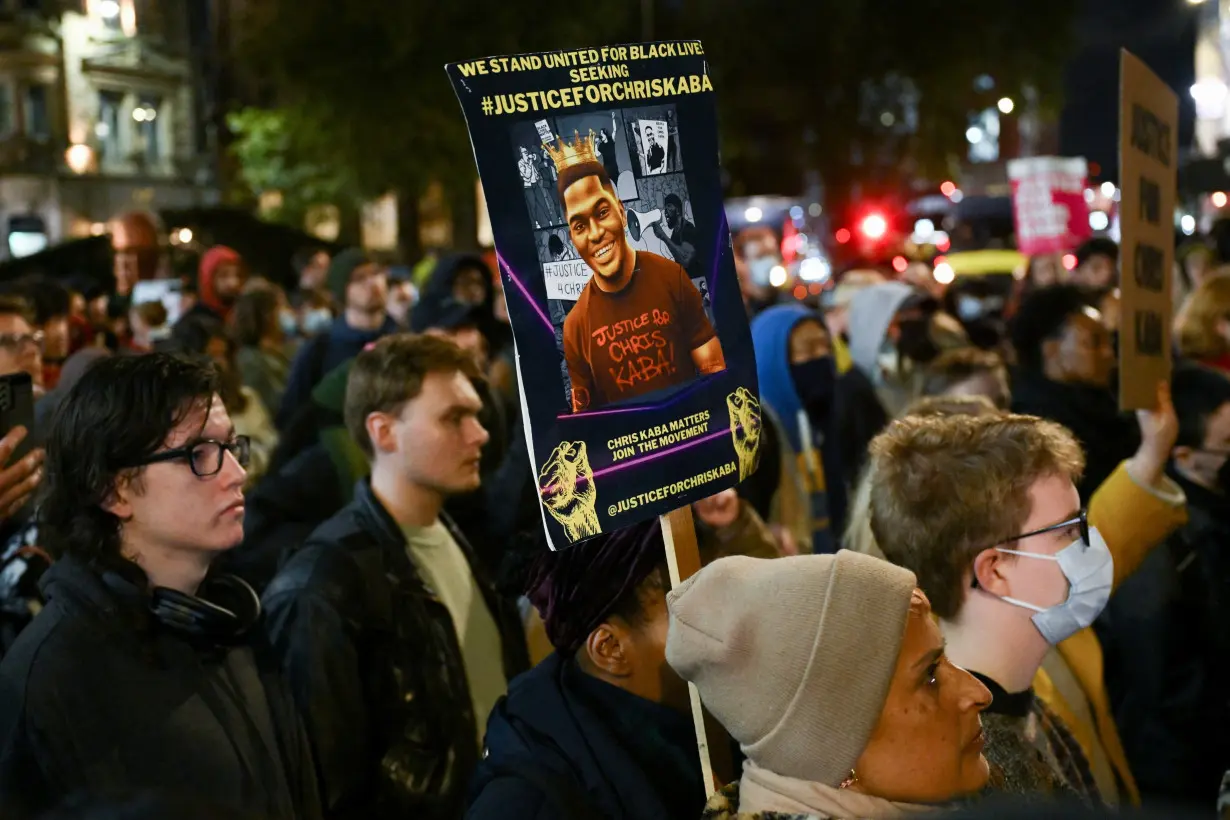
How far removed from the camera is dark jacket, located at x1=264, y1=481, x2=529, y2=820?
3719 millimetres

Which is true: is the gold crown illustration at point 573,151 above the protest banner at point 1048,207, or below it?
below

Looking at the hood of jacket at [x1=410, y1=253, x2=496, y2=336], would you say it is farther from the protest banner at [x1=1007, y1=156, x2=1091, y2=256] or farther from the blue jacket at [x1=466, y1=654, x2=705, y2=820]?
the protest banner at [x1=1007, y1=156, x2=1091, y2=256]

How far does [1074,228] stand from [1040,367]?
938cm

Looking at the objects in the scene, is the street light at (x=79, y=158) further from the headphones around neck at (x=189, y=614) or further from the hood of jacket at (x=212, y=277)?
the headphones around neck at (x=189, y=614)

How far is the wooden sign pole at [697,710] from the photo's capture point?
8.88 feet

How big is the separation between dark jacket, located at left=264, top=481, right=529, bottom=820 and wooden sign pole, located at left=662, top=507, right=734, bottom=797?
1195mm

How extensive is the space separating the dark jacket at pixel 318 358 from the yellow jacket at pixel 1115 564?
436 cm

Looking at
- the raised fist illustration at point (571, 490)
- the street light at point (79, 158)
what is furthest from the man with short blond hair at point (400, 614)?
the street light at point (79, 158)

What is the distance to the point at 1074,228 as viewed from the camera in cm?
1527

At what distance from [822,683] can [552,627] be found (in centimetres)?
91

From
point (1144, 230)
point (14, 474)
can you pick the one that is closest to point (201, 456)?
point (14, 474)

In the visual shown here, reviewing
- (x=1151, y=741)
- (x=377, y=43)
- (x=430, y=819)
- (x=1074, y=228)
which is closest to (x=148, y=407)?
(x=430, y=819)

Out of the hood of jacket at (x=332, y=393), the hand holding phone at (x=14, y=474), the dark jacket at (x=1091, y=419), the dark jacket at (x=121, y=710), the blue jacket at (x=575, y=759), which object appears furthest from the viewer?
the dark jacket at (x=1091, y=419)

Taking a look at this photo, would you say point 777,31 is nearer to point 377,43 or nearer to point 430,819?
point 377,43
